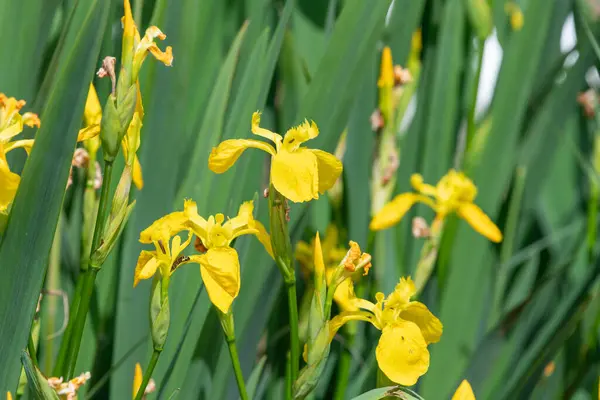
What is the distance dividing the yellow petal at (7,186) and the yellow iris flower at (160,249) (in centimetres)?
11

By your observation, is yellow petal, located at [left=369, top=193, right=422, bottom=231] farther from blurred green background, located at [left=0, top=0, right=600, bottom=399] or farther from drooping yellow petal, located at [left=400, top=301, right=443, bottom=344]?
drooping yellow petal, located at [left=400, top=301, right=443, bottom=344]

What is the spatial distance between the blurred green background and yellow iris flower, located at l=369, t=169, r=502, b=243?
5 cm

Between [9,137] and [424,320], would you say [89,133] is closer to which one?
[9,137]

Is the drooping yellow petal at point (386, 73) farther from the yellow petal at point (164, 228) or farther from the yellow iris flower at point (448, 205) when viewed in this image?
the yellow petal at point (164, 228)

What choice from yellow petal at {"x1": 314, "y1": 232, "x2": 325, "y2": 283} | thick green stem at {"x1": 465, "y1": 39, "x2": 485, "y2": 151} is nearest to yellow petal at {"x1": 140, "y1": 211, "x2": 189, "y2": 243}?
yellow petal at {"x1": 314, "y1": 232, "x2": 325, "y2": 283}

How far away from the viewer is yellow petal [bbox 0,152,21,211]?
2.04 feet

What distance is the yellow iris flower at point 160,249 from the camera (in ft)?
2.02

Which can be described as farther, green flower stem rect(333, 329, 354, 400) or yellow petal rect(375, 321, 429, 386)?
green flower stem rect(333, 329, 354, 400)

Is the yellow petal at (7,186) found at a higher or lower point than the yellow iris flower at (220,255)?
higher

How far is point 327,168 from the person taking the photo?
644 millimetres

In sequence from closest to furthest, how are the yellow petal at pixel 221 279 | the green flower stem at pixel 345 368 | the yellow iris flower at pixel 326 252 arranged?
the yellow petal at pixel 221 279, the green flower stem at pixel 345 368, the yellow iris flower at pixel 326 252

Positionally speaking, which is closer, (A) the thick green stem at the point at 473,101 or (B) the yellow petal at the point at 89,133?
(B) the yellow petal at the point at 89,133

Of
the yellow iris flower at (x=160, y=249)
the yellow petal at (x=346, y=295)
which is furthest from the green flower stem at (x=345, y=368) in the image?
the yellow iris flower at (x=160, y=249)

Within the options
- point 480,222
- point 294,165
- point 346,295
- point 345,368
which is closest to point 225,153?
point 294,165
